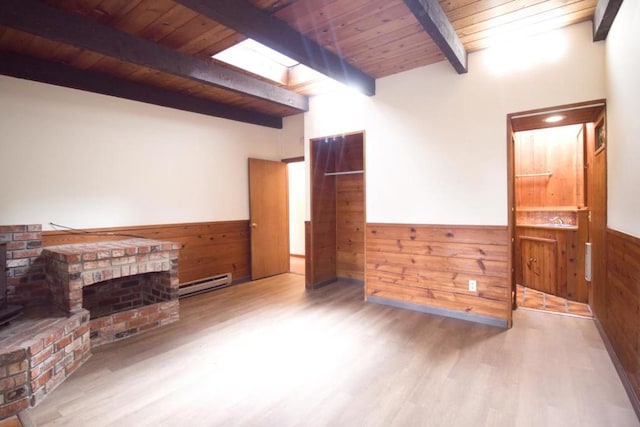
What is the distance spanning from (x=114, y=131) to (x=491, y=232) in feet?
13.7

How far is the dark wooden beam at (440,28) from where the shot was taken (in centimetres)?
206

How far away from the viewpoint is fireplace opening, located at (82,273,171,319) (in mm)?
3195

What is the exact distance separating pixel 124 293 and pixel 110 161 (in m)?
1.47

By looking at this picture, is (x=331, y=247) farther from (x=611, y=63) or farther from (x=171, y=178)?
(x=611, y=63)

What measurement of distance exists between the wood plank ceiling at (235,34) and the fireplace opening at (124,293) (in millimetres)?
2083

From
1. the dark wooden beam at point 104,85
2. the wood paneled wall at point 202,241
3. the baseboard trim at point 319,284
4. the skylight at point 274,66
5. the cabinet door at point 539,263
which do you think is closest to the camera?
the dark wooden beam at point 104,85

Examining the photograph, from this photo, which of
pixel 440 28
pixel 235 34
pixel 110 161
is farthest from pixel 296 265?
pixel 440 28


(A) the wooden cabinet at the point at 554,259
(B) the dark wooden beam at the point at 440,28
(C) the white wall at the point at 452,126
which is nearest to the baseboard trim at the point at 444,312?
(C) the white wall at the point at 452,126

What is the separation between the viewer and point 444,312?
3.34m

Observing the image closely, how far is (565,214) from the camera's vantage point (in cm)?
416

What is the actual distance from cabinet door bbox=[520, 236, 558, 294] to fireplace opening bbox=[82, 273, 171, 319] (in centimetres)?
457

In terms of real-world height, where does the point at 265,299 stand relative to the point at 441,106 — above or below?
below

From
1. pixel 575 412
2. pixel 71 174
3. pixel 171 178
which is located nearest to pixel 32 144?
pixel 71 174

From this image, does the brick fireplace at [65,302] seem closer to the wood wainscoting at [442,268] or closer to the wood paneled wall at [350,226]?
the wood wainscoting at [442,268]
